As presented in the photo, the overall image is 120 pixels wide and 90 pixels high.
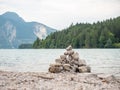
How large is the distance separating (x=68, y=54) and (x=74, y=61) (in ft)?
5.83

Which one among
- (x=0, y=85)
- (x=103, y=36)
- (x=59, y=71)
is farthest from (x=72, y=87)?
(x=103, y=36)

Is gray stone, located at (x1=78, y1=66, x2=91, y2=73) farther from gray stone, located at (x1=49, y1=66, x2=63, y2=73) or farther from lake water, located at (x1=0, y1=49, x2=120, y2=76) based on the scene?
lake water, located at (x1=0, y1=49, x2=120, y2=76)

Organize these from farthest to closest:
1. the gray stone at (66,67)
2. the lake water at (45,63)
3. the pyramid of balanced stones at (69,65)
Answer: the lake water at (45,63) < the gray stone at (66,67) < the pyramid of balanced stones at (69,65)

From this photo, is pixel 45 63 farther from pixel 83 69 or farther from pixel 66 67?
pixel 83 69

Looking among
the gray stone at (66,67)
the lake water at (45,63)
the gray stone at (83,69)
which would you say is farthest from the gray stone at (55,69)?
the lake water at (45,63)

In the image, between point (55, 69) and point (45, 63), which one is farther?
point (45, 63)

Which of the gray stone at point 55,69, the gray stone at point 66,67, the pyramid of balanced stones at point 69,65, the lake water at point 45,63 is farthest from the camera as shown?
the lake water at point 45,63

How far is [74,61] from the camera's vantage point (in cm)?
4041

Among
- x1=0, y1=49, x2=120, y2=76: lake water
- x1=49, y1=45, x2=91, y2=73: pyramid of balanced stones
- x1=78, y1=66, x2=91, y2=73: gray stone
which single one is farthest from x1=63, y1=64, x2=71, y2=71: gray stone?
x1=0, y1=49, x2=120, y2=76: lake water

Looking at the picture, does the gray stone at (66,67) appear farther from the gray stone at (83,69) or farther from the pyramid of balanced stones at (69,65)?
the gray stone at (83,69)

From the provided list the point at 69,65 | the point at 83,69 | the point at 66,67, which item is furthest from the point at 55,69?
the point at 83,69

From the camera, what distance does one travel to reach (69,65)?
39000 millimetres

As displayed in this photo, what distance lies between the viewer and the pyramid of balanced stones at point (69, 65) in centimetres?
3797

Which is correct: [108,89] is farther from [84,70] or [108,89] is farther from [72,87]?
[84,70]
